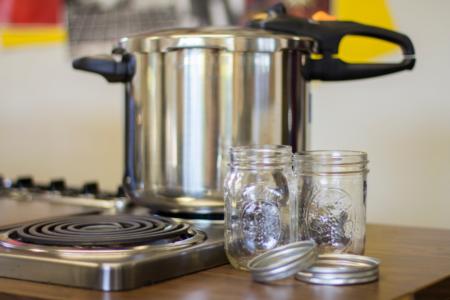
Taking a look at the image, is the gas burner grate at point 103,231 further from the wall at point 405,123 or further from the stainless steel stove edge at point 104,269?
the wall at point 405,123

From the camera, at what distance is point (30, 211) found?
108cm

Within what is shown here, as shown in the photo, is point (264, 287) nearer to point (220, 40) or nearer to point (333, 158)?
point (333, 158)

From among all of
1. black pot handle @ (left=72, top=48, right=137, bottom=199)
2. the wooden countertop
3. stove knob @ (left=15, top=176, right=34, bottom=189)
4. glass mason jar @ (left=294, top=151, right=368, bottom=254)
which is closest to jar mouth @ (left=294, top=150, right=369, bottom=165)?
glass mason jar @ (left=294, top=151, right=368, bottom=254)

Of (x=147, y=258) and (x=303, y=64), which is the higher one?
(x=303, y=64)

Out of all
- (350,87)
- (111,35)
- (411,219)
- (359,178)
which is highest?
(111,35)

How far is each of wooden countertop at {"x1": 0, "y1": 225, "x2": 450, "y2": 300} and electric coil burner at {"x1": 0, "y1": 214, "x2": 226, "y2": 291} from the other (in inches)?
0.4

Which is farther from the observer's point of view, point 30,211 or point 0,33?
point 0,33

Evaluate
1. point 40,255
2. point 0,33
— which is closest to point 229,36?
point 40,255

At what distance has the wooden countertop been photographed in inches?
25.1

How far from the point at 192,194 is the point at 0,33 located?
112cm

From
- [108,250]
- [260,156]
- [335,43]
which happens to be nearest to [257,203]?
[260,156]

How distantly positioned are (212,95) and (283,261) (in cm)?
31

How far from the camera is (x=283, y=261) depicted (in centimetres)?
67

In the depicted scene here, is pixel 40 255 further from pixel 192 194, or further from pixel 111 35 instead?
pixel 111 35
